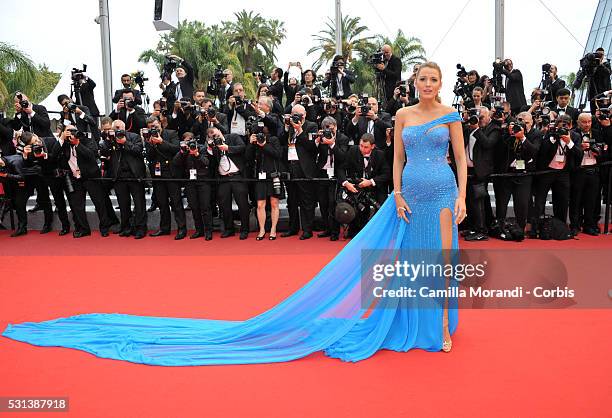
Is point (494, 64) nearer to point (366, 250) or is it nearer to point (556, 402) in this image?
point (366, 250)

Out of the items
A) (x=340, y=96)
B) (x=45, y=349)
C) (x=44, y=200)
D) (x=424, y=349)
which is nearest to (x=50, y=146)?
(x=44, y=200)

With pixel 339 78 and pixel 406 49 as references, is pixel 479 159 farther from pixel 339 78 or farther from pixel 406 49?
pixel 406 49

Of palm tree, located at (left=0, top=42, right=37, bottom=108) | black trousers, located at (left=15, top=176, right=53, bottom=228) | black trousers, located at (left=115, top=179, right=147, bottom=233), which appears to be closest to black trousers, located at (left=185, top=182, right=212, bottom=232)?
black trousers, located at (left=115, top=179, right=147, bottom=233)

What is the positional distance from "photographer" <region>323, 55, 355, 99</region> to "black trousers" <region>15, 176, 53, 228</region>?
172 inches

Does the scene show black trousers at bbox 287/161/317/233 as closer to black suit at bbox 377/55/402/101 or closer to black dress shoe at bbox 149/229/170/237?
black dress shoe at bbox 149/229/170/237

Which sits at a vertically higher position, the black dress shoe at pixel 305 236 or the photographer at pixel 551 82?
the photographer at pixel 551 82

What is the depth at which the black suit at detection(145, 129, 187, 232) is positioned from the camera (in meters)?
7.38

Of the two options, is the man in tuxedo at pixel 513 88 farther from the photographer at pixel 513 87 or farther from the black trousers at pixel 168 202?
the black trousers at pixel 168 202


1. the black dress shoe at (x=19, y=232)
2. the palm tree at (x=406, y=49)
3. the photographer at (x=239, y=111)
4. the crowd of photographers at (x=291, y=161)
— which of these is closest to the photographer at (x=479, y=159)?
the crowd of photographers at (x=291, y=161)

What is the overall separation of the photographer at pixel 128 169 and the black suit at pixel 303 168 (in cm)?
193

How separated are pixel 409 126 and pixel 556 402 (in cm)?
161

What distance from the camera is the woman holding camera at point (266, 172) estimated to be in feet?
22.9

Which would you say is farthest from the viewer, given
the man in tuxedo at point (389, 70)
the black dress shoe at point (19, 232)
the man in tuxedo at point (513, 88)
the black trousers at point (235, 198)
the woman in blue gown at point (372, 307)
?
the man in tuxedo at point (513, 88)

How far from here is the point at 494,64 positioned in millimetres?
9016
